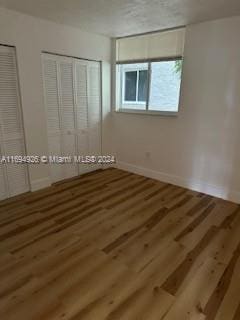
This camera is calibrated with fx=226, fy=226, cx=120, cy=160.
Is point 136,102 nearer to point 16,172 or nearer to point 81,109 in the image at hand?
point 81,109

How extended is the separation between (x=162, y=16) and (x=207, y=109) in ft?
4.50

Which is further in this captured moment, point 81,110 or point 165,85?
point 81,110

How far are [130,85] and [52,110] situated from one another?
1534mm

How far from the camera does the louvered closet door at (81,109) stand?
3801 mm

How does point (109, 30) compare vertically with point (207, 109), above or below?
above

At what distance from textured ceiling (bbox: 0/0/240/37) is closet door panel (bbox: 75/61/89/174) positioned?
687 millimetres

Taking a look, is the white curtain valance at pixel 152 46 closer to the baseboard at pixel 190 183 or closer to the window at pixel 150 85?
the window at pixel 150 85

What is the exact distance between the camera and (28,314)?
158 cm

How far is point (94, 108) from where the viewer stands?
13.8 feet

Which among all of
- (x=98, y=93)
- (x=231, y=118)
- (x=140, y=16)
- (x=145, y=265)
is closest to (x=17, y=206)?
(x=145, y=265)

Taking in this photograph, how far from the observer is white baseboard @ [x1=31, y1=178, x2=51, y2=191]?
3516mm

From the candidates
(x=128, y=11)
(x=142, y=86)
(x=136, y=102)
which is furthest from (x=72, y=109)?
(x=128, y=11)

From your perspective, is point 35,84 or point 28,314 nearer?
point 28,314

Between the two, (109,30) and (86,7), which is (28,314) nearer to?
(86,7)
